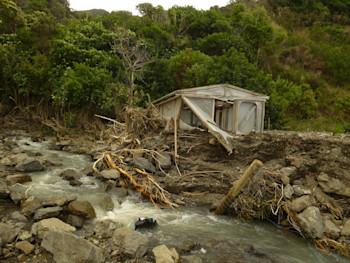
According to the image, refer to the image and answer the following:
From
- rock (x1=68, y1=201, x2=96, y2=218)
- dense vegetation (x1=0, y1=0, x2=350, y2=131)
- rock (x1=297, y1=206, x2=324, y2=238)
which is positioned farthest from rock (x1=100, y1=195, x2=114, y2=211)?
dense vegetation (x1=0, y1=0, x2=350, y2=131)

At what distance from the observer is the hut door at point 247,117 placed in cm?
1292

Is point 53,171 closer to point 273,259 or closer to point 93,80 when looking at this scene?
point 273,259

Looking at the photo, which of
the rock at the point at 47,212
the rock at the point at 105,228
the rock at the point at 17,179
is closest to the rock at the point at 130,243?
the rock at the point at 105,228

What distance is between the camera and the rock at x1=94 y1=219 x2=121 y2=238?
5801 millimetres

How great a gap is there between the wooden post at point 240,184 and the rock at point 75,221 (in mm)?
3603

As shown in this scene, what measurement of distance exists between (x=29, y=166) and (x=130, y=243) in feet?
22.4

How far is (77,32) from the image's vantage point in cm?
2147

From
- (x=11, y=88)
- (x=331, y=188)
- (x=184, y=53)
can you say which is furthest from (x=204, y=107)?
(x=11, y=88)

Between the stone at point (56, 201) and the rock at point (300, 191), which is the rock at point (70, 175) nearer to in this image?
the stone at point (56, 201)

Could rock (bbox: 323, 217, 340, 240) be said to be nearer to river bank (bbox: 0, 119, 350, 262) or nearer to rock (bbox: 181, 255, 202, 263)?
river bank (bbox: 0, 119, 350, 262)

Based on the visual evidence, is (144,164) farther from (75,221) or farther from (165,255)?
(165,255)

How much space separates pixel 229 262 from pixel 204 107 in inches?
306

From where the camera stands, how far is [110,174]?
9.45 meters

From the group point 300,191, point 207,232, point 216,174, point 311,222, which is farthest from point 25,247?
point 300,191
